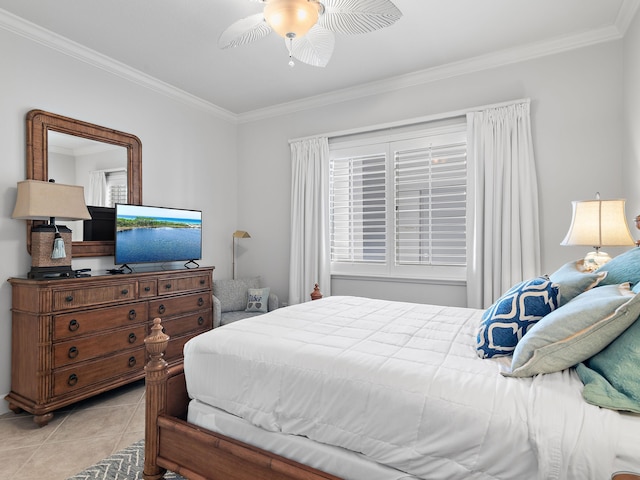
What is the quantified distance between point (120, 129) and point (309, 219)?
213 cm

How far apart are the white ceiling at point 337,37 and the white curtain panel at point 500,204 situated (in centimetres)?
58

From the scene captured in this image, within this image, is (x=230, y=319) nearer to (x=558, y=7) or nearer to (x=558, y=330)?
(x=558, y=330)

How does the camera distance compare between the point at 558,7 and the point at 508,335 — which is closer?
the point at 508,335

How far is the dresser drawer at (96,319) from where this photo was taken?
100 inches

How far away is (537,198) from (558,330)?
7.47 ft

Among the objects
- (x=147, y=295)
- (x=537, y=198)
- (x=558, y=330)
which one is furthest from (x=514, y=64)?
(x=147, y=295)

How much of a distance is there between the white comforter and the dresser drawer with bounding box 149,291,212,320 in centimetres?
164

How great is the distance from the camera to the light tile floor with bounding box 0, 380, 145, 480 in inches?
79.4

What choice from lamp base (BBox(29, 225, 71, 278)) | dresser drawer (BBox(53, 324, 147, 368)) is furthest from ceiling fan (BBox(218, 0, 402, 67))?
dresser drawer (BBox(53, 324, 147, 368))

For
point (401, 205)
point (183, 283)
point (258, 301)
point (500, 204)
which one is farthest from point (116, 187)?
point (500, 204)

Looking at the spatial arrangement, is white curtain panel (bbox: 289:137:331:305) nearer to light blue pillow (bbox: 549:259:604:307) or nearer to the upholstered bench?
the upholstered bench

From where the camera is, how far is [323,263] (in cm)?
410

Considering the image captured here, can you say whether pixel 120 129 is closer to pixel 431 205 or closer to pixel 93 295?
pixel 93 295

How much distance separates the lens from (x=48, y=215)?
2.55 m
